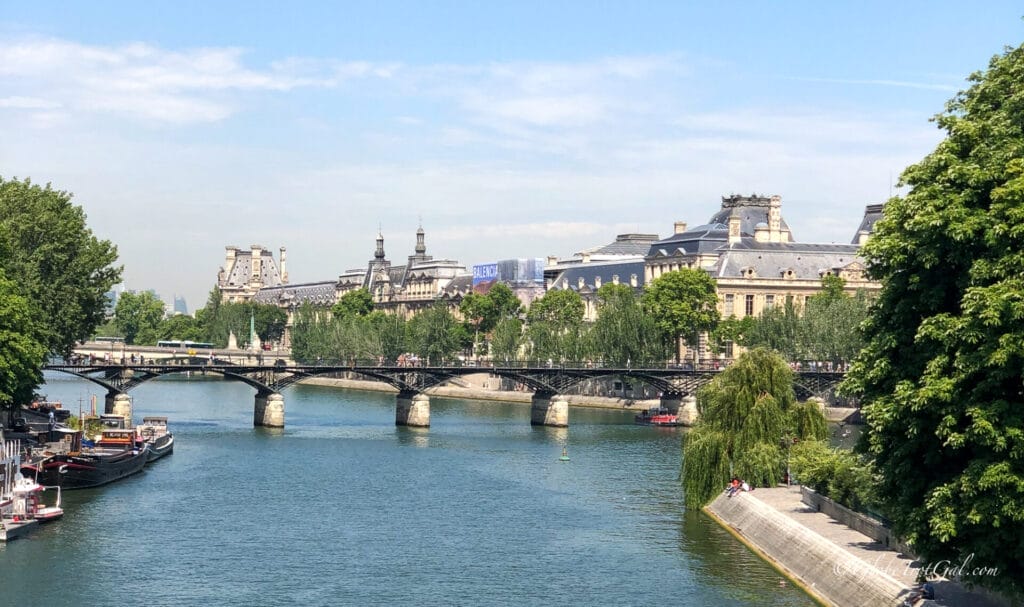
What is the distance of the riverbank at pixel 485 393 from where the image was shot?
143m

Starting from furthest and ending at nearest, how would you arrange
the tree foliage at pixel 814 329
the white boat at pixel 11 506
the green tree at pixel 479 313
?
the green tree at pixel 479 313 < the tree foliage at pixel 814 329 < the white boat at pixel 11 506

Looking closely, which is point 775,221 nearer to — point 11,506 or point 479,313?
point 479,313

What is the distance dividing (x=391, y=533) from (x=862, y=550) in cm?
2102

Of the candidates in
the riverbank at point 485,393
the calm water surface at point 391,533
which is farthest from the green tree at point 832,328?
the calm water surface at point 391,533

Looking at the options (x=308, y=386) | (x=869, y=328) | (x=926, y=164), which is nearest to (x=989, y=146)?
(x=926, y=164)

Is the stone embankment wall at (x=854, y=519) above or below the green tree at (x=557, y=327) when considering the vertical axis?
below

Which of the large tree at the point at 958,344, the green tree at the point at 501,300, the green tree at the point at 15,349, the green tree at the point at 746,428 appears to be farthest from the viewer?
the green tree at the point at 501,300

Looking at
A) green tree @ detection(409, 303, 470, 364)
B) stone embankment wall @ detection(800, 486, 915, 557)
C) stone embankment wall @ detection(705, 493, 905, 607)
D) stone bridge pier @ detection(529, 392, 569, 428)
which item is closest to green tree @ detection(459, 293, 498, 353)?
green tree @ detection(409, 303, 470, 364)

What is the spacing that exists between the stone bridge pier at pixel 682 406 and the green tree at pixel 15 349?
49910 millimetres

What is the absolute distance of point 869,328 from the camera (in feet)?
144

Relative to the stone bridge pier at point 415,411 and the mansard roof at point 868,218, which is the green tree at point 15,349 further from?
the mansard roof at point 868,218

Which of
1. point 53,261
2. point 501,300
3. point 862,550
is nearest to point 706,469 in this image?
point 862,550

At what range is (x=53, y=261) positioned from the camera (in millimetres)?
99000

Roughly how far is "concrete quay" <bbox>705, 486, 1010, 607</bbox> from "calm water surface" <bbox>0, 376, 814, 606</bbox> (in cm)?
87
